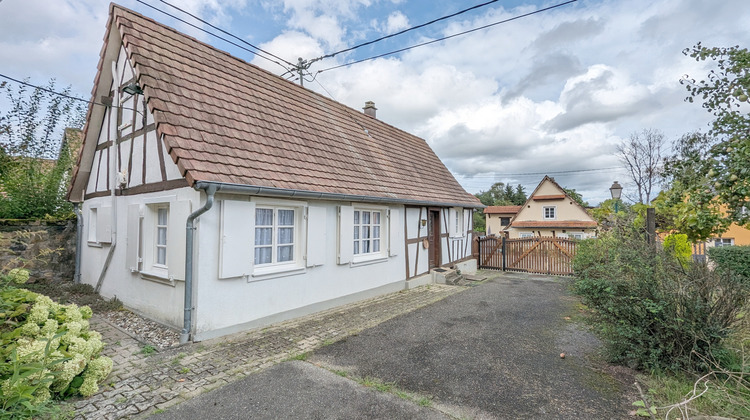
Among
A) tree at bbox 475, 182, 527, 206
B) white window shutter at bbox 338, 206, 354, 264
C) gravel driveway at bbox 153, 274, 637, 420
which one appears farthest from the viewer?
tree at bbox 475, 182, 527, 206

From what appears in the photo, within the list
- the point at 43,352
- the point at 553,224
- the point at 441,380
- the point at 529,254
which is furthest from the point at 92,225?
the point at 553,224

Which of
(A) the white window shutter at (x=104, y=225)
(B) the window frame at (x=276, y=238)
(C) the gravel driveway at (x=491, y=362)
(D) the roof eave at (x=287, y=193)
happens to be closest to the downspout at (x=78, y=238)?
(A) the white window shutter at (x=104, y=225)

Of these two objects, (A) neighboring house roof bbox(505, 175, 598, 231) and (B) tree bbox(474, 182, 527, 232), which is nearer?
(A) neighboring house roof bbox(505, 175, 598, 231)

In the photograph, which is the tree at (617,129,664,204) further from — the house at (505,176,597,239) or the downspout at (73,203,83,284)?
the downspout at (73,203,83,284)

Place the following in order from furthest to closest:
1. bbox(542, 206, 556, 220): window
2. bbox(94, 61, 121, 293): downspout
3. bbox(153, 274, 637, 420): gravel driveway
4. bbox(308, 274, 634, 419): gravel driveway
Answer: bbox(542, 206, 556, 220): window → bbox(94, 61, 121, 293): downspout → bbox(308, 274, 634, 419): gravel driveway → bbox(153, 274, 637, 420): gravel driveway

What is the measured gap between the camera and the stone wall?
7.99 metres

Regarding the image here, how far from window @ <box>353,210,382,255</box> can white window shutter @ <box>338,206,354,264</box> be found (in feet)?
1.50

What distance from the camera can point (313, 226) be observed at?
665 cm

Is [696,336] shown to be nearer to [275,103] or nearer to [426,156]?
[275,103]

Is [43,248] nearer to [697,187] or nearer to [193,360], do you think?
[193,360]

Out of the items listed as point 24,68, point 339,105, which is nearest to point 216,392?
point 24,68

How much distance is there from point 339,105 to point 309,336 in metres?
8.14

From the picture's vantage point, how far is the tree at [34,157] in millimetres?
8562

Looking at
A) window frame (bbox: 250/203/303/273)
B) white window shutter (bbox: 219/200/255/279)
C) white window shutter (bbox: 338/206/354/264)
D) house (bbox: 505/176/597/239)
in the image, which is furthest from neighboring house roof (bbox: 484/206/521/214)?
white window shutter (bbox: 219/200/255/279)
